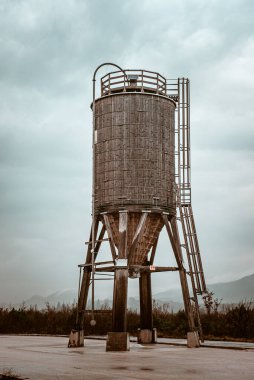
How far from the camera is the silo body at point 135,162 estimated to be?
2408cm

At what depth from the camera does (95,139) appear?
82.8 feet

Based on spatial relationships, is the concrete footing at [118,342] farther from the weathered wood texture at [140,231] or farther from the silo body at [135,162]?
the silo body at [135,162]

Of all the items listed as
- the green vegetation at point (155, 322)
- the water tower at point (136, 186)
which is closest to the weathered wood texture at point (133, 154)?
the water tower at point (136, 186)

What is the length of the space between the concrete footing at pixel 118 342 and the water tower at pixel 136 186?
242 cm

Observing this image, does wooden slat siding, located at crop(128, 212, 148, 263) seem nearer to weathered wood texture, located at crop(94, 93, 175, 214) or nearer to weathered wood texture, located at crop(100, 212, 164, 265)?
weathered wood texture, located at crop(100, 212, 164, 265)

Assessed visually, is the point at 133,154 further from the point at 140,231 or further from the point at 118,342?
the point at 118,342

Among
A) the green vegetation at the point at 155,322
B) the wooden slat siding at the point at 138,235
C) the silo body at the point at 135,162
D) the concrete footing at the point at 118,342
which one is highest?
the silo body at the point at 135,162

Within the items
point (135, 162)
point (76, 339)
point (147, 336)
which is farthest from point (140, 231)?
point (147, 336)

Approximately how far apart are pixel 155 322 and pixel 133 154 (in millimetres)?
12934

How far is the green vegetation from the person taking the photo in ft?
96.8

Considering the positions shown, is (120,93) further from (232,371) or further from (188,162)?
(232,371)

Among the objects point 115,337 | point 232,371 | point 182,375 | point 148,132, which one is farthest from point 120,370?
point 148,132

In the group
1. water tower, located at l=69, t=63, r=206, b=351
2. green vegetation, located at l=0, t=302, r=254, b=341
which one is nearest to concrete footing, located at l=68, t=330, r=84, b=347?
water tower, located at l=69, t=63, r=206, b=351

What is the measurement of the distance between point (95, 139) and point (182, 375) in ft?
44.7
